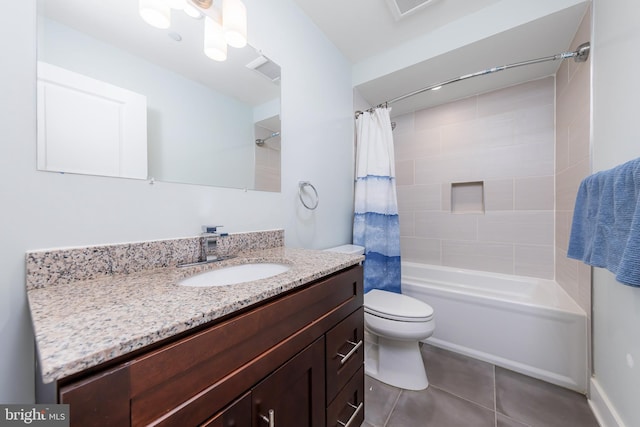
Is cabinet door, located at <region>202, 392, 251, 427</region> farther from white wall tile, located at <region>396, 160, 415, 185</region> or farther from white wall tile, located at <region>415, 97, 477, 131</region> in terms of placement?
white wall tile, located at <region>415, 97, 477, 131</region>

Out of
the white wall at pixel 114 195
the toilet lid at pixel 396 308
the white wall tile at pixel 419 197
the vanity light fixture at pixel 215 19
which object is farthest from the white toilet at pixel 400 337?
the vanity light fixture at pixel 215 19

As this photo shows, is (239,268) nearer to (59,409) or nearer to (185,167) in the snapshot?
(185,167)

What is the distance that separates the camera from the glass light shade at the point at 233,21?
1006 mm

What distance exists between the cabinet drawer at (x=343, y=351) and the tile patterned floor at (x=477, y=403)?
47cm

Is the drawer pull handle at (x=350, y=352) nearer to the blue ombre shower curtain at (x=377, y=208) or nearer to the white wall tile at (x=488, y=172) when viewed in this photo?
the blue ombre shower curtain at (x=377, y=208)

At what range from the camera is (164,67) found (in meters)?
0.94

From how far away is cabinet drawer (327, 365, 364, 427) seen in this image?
84 centimetres

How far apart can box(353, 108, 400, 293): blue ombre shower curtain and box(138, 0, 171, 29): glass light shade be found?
4.80 ft

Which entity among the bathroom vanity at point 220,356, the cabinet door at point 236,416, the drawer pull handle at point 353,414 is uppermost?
the bathroom vanity at point 220,356

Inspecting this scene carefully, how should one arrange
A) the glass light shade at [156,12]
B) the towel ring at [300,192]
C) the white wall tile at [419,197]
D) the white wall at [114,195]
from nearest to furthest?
1. the white wall at [114,195]
2. the glass light shade at [156,12]
3. the towel ring at [300,192]
4. the white wall tile at [419,197]

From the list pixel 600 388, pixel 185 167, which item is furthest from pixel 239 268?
pixel 600 388

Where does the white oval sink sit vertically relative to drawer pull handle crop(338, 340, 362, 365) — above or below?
above

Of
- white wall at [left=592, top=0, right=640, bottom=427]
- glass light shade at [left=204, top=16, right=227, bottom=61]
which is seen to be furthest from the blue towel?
glass light shade at [left=204, top=16, right=227, bottom=61]

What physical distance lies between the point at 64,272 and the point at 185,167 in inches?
19.7
